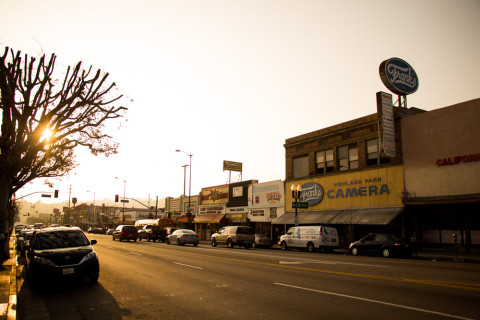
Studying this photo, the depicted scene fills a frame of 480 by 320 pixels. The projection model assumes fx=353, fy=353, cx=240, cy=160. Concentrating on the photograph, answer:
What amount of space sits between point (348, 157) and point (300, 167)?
20.6ft

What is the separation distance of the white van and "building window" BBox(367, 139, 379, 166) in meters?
7.00

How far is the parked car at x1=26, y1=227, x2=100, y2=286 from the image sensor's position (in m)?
9.68

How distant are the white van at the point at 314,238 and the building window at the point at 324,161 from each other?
812cm

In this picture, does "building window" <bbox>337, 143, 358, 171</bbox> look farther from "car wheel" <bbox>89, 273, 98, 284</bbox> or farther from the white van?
"car wheel" <bbox>89, 273, 98, 284</bbox>

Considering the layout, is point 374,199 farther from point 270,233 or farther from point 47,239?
point 47,239

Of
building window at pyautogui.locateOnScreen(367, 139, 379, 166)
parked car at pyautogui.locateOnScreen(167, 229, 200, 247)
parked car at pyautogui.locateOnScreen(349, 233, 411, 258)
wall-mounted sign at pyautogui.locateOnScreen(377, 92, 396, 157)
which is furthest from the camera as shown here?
parked car at pyautogui.locateOnScreen(167, 229, 200, 247)

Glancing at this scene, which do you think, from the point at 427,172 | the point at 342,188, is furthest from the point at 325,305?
the point at 342,188

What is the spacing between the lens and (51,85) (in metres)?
16.7

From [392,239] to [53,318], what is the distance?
62.8ft

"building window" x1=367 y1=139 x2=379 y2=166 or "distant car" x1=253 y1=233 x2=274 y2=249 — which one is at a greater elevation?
"building window" x1=367 y1=139 x2=379 y2=166

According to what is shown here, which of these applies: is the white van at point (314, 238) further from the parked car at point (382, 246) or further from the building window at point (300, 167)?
the building window at point (300, 167)

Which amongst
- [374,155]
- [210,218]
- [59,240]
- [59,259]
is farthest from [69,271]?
[210,218]

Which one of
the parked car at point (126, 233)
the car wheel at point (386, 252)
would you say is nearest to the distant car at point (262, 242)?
the car wheel at point (386, 252)

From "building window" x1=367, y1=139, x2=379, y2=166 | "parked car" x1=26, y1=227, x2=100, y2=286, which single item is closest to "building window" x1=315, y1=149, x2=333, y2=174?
"building window" x1=367, y1=139, x2=379, y2=166
